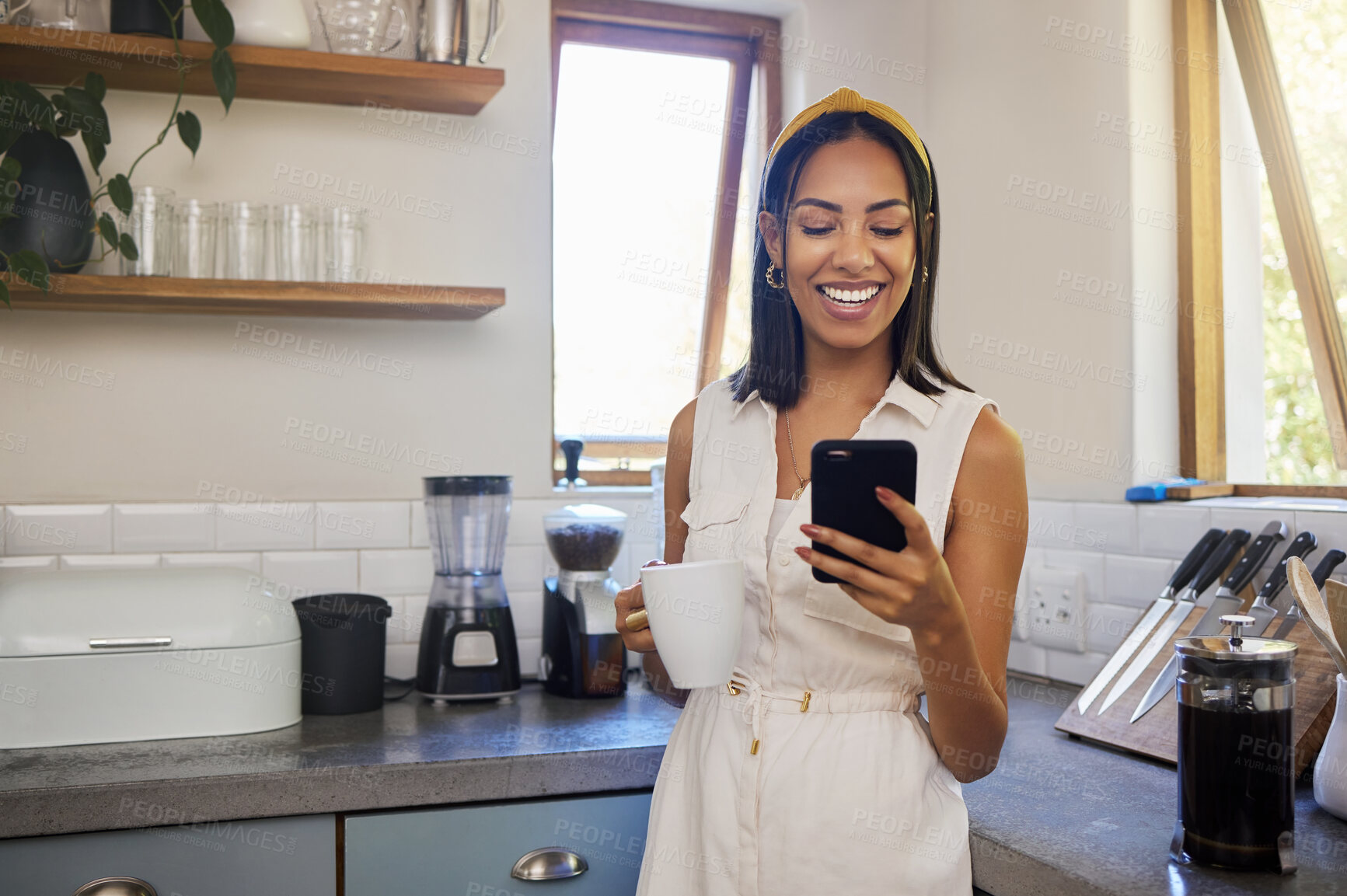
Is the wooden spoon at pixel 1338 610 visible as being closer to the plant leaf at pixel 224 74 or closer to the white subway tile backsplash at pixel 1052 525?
the white subway tile backsplash at pixel 1052 525

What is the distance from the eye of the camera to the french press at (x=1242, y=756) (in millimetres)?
1021

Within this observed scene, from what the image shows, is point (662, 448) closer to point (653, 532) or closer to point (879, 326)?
point (653, 532)

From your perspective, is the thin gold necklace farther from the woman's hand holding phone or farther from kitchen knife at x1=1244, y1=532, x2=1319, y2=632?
kitchen knife at x1=1244, y1=532, x2=1319, y2=632

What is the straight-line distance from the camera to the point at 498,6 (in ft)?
6.49

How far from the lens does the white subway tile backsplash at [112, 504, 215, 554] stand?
76.4 inches

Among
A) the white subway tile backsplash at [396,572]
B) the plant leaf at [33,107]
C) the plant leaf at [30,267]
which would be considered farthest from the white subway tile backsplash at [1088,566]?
the plant leaf at [33,107]

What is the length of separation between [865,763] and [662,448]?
→ 1.42m

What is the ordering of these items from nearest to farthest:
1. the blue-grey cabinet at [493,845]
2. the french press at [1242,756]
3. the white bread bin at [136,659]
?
the french press at [1242,756], the blue-grey cabinet at [493,845], the white bread bin at [136,659]

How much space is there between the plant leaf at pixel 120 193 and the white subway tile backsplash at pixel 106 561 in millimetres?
529

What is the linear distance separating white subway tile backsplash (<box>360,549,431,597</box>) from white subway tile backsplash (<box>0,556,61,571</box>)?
52 centimetres

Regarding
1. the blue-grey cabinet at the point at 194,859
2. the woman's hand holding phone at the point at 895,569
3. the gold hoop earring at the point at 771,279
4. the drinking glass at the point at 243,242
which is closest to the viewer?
the woman's hand holding phone at the point at 895,569

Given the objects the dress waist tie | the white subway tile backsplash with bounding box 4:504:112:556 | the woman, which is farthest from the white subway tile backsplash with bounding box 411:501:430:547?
the dress waist tie

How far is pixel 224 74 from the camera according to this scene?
1788mm

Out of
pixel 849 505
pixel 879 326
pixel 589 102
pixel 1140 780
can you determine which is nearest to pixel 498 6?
pixel 589 102
